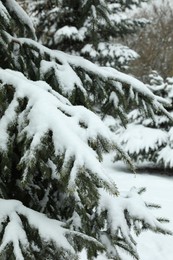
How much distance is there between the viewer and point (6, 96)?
205 centimetres

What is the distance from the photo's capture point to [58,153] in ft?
5.49

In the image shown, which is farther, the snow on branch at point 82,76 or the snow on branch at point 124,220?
the snow on branch at point 82,76

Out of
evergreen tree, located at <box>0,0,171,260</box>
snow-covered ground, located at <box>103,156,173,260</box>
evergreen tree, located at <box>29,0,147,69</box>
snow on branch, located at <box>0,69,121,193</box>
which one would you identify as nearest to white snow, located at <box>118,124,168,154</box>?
snow-covered ground, located at <box>103,156,173,260</box>

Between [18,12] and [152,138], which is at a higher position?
[18,12]

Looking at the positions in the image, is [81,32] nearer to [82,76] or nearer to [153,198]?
[153,198]

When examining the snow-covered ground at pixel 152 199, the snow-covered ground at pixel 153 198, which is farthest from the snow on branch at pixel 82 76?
the snow-covered ground at pixel 153 198

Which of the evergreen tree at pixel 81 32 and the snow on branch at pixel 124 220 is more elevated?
the snow on branch at pixel 124 220

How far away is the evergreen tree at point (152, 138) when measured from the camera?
901 centimetres

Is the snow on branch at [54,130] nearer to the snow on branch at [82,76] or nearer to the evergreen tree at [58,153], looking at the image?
the evergreen tree at [58,153]

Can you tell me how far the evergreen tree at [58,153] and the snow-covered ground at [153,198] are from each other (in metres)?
2.18

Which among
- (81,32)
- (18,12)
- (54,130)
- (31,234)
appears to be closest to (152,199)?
(18,12)

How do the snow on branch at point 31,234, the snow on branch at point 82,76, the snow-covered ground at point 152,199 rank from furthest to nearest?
the snow-covered ground at point 152,199 → the snow on branch at point 82,76 → the snow on branch at point 31,234

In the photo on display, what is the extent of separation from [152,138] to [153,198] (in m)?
2.39

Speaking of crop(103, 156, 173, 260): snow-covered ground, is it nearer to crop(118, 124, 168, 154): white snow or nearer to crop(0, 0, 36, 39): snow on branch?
crop(118, 124, 168, 154): white snow
